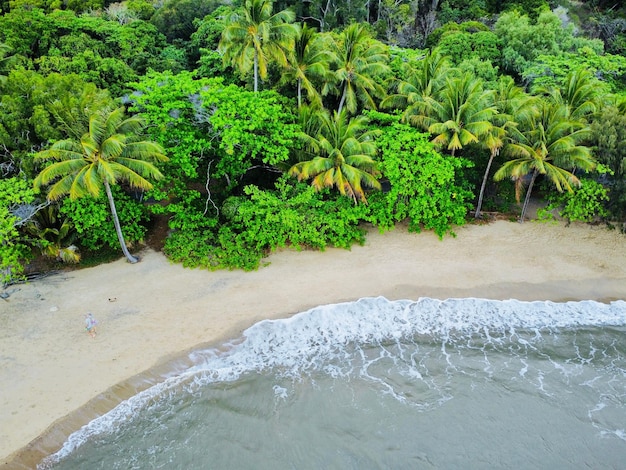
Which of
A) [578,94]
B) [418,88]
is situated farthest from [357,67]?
[578,94]

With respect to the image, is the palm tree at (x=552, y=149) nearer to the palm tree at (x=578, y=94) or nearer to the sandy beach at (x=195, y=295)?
the palm tree at (x=578, y=94)

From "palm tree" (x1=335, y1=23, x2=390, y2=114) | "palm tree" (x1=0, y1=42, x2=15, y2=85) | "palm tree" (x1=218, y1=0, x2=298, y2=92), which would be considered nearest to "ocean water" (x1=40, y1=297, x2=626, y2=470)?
"palm tree" (x1=335, y1=23, x2=390, y2=114)

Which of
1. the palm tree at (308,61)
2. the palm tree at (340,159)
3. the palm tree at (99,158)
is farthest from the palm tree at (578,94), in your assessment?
the palm tree at (99,158)

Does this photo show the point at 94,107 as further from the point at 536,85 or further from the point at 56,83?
the point at 536,85

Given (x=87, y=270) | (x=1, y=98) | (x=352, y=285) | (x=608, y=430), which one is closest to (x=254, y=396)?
(x=352, y=285)

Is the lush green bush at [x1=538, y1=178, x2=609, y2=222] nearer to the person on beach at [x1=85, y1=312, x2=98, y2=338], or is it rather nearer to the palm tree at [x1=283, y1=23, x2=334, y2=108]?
the palm tree at [x1=283, y1=23, x2=334, y2=108]

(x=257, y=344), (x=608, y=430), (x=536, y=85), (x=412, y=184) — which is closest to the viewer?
(x=608, y=430)
